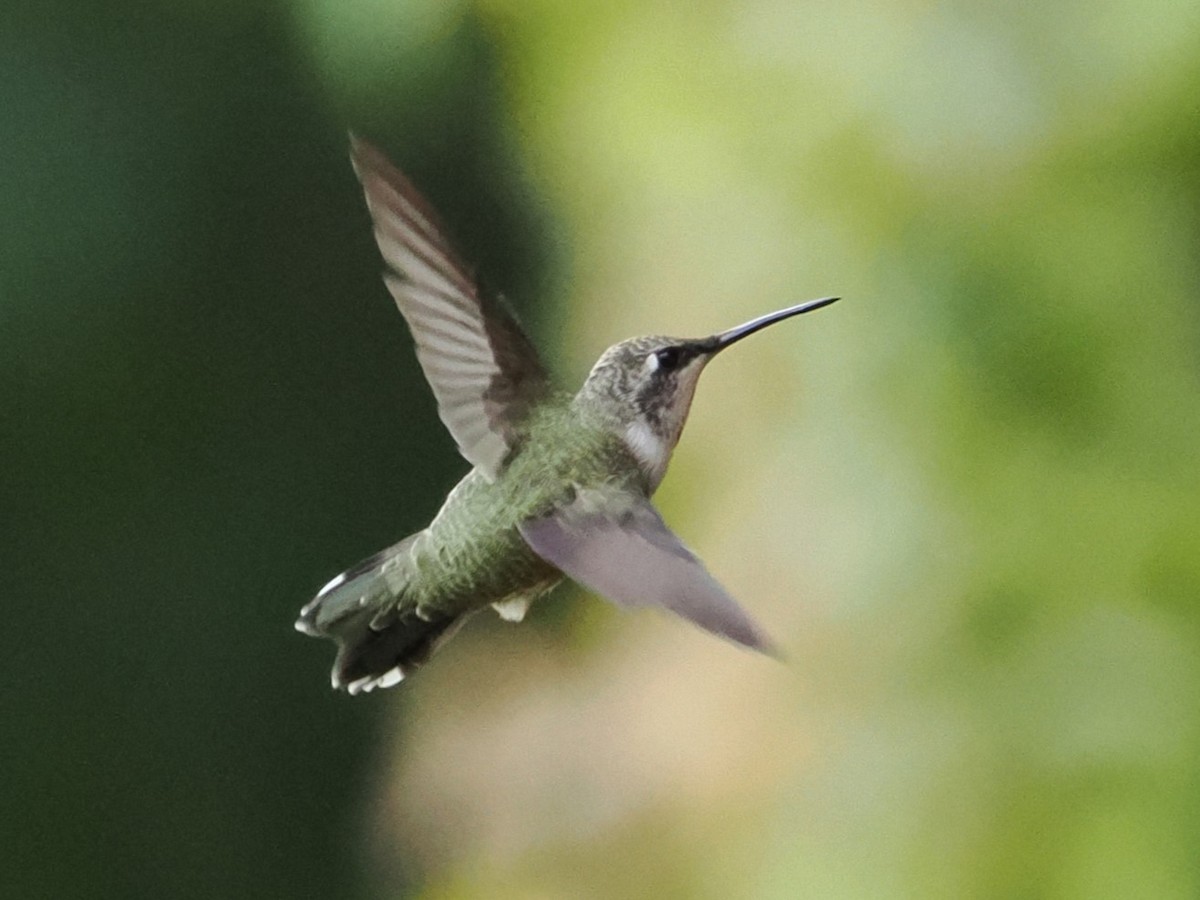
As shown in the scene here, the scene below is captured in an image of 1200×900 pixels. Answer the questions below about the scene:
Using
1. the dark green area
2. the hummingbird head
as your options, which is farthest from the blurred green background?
the hummingbird head

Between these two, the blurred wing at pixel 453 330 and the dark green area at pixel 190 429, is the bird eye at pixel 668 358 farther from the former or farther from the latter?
the dark green area at pixel 190 429

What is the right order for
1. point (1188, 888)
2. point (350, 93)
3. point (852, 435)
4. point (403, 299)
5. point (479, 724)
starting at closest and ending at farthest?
point (403, 299) → point (1188, 888) → point (852, 435) → point (350, 93) → point (479, 724)

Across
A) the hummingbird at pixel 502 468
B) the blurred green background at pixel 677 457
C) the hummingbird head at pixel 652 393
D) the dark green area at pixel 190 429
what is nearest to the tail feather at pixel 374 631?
the hummingbird at pixel 502 468

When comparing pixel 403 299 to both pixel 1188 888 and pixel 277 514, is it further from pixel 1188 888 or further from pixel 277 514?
pixel 277 514

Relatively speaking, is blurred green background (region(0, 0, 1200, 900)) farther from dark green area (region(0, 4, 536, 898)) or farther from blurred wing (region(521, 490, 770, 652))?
blurred wing (region(521, 490, 770, 652))

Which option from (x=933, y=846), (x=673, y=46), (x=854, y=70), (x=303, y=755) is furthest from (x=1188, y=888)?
(x=303, y=755)

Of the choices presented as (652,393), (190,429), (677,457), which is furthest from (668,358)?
(190,429)
